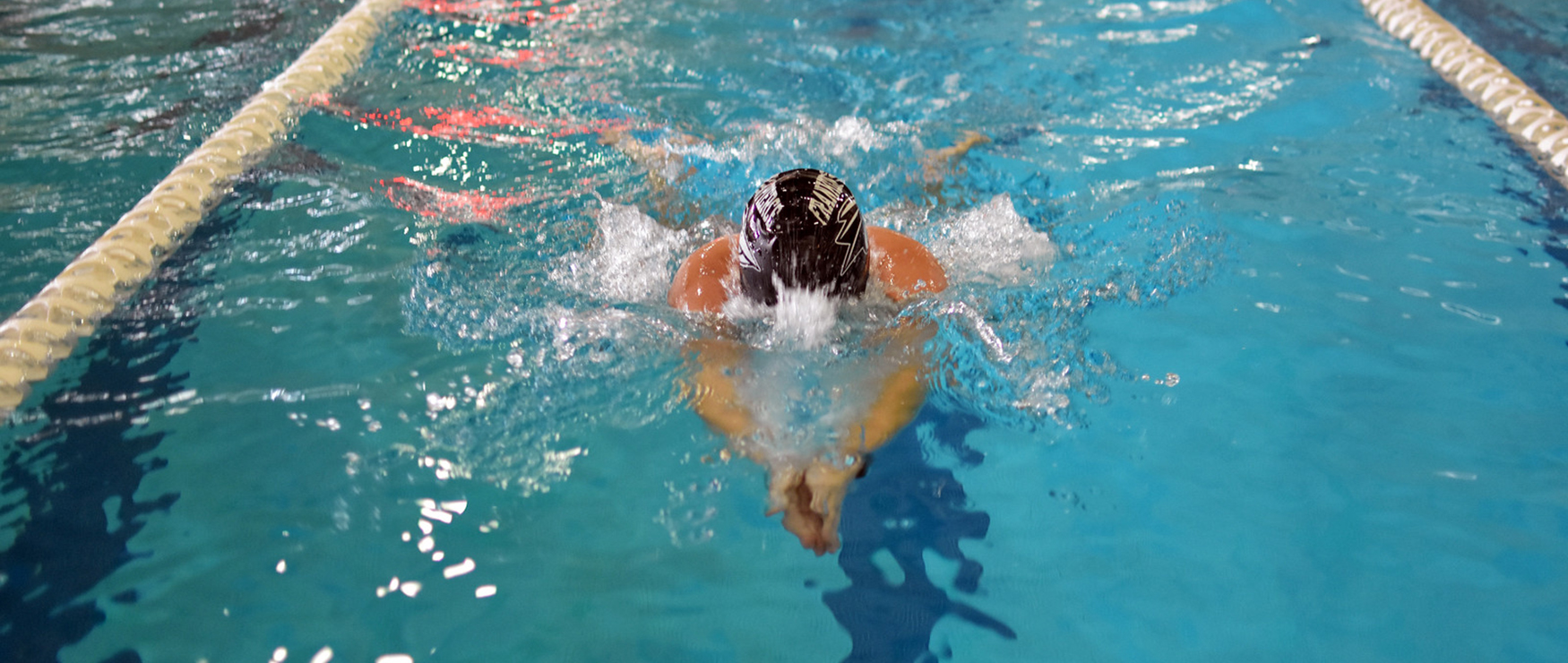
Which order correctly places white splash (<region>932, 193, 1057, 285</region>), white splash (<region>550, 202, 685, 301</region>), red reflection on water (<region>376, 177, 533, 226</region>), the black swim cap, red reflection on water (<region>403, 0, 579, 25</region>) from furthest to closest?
red reflection on water (<region>403, 0, 579, 25</region>) < red reflection on water (<region>376, 177, 533, 226</region>) < white splash (<region>932, 193, 1057, 285</region>) < white splash (<region>550, 202, 685, 301</region>) < the black swim cap

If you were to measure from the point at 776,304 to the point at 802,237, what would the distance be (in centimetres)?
27

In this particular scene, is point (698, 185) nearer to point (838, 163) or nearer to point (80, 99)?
point (838, 163)

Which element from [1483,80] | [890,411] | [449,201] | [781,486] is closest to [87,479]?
[449,201]

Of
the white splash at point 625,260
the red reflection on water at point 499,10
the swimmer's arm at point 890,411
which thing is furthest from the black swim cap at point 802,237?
the red reflection on water at point 499,10

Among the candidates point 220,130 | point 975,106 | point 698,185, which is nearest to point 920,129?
point 975,106

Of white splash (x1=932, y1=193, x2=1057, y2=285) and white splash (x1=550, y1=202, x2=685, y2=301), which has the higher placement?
white splash (x1=550, y1=202, x2=685, y2=301)

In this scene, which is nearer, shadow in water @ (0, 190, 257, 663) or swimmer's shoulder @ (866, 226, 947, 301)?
shadow in water @ (0, 190, 257, 663)

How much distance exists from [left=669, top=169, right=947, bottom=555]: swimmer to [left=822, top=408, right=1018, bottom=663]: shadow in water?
7cm

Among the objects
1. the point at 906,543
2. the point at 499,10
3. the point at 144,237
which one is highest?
the point at 499,10

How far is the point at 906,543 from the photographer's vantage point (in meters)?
2.47

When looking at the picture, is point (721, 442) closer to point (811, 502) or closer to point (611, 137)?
point (811, 502)

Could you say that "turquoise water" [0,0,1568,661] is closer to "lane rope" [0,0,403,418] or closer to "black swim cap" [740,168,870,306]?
"lane rope" [0,0,403,418]

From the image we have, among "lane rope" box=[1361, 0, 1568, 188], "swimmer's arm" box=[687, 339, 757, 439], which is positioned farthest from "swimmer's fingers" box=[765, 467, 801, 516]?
"lane rope" box=[1361, 0, 1568, 188]

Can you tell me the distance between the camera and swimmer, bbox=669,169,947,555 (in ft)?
8.08
